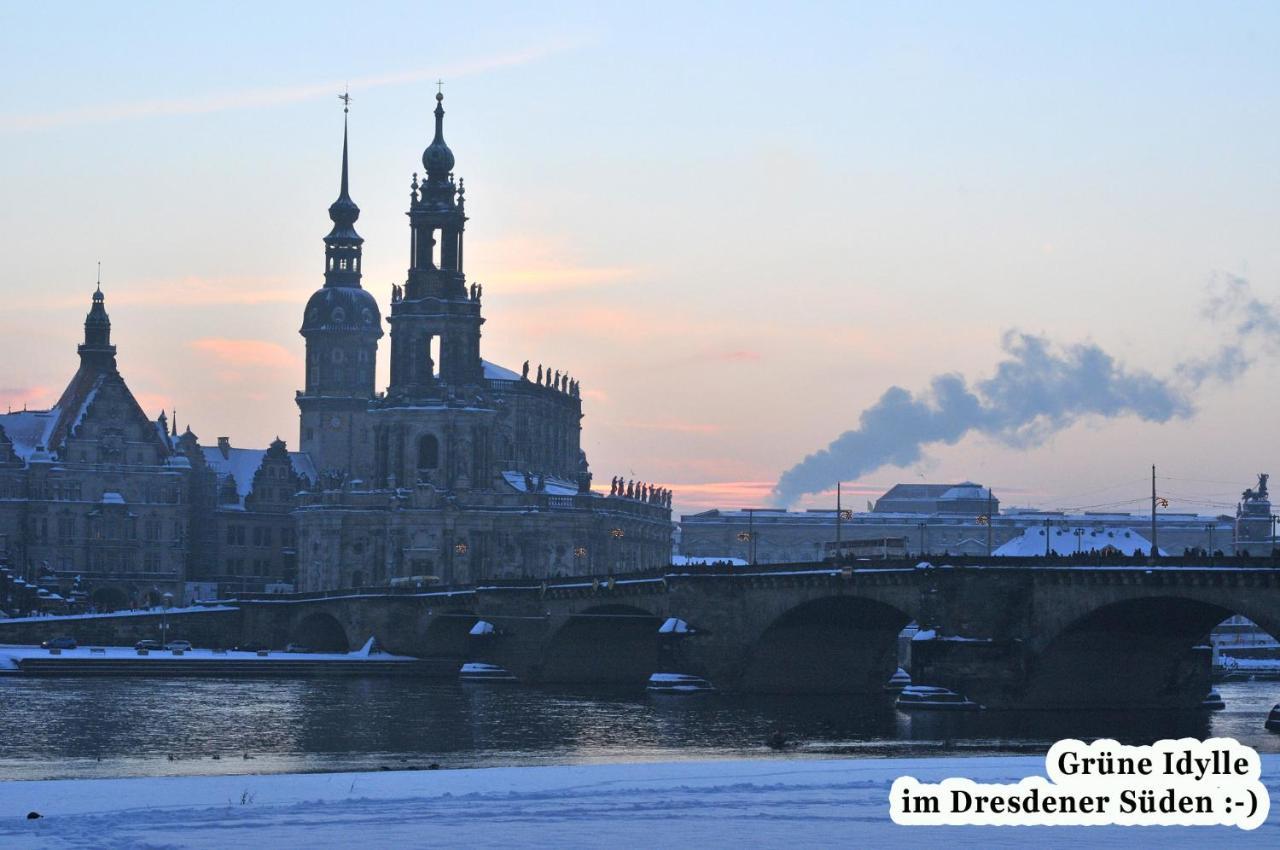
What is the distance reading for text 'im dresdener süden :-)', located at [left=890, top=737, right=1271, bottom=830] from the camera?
5362cm

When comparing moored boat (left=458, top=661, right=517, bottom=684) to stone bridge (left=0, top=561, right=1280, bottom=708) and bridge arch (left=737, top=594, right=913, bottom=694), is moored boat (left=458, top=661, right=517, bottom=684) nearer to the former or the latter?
stone bridge (left=0, top=561, right=1280, bottom=708)

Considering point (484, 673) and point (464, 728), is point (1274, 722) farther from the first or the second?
point (484, 673)

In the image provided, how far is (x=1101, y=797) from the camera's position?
56312 mm

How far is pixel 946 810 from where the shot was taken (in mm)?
55750

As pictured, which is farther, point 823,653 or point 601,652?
point 601,652

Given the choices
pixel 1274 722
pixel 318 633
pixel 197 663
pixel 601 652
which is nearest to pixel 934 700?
pixel 1274 722

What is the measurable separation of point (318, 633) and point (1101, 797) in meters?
134

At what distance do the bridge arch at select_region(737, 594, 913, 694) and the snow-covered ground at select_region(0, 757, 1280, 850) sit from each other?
63819 mm

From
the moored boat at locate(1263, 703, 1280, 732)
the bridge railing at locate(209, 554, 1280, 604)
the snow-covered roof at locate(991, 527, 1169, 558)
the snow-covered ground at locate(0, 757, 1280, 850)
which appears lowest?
the snow-covered ground at locate(0, 757, 1280, 850)

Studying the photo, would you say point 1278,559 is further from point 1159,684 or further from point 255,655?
point 255,655

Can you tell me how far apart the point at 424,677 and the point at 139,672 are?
20075 mm

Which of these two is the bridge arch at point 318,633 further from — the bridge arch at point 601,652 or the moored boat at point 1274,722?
the moored boat at point 1274,722

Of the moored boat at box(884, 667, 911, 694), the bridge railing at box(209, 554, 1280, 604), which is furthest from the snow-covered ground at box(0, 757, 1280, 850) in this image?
the moored boat at box(884, 667, 911, 694)

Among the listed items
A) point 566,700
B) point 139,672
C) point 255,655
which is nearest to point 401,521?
point 255,655
